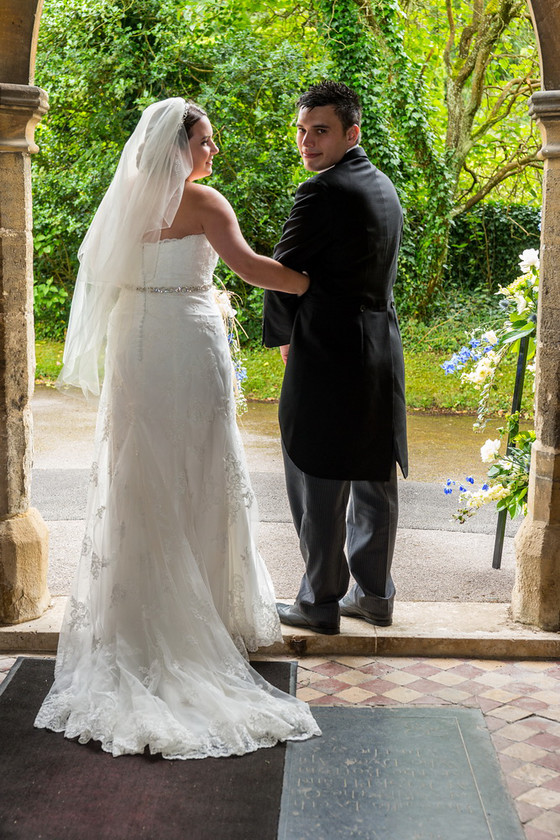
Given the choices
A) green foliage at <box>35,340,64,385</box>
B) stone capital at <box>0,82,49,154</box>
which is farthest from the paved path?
green foliage at <box>35,340,64,385</box>

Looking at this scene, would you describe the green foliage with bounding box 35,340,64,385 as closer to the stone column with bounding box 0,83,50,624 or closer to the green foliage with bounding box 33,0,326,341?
the green foliage with bounding box 33,0,326,341

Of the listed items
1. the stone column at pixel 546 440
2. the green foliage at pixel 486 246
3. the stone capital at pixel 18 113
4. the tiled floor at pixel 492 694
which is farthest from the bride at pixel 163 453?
the green foliage at pixel 486 246

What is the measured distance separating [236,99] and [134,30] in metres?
1.45

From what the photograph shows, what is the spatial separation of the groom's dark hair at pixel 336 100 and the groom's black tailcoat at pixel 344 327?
12 centimetres

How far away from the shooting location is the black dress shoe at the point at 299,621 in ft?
12.1

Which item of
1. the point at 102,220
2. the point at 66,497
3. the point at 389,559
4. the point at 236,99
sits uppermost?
the point at 236,99

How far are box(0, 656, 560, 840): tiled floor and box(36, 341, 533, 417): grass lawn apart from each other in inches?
252

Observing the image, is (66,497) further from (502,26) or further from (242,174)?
(502,26)

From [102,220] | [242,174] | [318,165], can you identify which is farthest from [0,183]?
[242,174]

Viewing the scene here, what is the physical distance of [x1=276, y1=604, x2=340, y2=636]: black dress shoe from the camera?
3688 millimetres

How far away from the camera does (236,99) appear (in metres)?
11.2

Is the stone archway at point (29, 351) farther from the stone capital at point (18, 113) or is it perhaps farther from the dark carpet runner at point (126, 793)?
the dark carpet runner at point (126, 793)

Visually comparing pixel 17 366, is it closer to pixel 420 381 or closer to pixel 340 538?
pixel 340 538

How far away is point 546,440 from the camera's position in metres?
3.69
